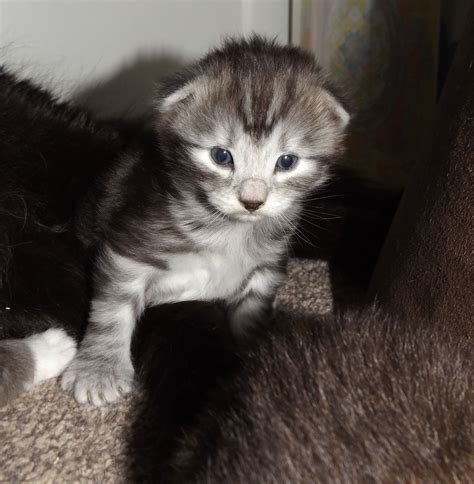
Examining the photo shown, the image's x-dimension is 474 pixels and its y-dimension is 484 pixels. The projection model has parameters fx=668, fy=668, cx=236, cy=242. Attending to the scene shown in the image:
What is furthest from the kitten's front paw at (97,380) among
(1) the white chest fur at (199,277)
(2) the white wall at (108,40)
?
(2) the white wall at (108,40)

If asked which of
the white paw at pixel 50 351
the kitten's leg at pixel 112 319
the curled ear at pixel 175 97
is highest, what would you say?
the curled ear at pixel 175 97

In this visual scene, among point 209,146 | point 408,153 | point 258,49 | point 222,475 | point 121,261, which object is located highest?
point 258,49

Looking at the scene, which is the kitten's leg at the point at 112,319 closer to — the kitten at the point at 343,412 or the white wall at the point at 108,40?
the kitten at the point at 343,412

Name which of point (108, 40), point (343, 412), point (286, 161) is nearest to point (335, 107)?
point (286, 161)

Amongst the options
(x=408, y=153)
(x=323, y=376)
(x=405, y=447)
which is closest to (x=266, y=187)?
(x=323, y=376)

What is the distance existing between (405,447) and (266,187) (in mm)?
561

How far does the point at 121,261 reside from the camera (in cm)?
132

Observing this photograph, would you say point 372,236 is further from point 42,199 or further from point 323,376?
point 323,376

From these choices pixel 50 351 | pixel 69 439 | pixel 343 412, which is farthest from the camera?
pixel 50 351

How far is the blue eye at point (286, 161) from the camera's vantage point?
1215mm

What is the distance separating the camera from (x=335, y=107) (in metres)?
1.29

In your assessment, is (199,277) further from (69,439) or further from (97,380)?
(69,439)

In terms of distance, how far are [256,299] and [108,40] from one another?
1.02 m

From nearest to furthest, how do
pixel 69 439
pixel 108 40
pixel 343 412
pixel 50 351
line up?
pixel 343 412
pixel 69 439
pixel 50 351
pixel 108 40
